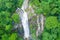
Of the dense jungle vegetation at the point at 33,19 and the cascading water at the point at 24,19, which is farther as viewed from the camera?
the cascading water at the point at 24,19

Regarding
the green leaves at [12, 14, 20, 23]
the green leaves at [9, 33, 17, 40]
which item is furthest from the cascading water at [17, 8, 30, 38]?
the green leaves at [9, 33, 17, 40]

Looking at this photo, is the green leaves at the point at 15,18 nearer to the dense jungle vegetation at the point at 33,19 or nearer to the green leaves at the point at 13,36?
the dense jungle vegetation at the point at 33,19

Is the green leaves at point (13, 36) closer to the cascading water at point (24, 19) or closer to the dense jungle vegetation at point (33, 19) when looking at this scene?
the dense jungle vegetation at point (33, 19)

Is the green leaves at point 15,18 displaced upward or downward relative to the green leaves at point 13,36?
upward

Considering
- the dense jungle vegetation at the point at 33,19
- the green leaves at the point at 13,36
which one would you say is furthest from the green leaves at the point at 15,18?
the green leaves at the point at 13,36

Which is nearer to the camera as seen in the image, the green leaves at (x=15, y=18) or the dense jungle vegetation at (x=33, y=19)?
the dense jungle vegetation at (x=33, y=19)

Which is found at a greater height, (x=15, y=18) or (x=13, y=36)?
(x=15, y=18)

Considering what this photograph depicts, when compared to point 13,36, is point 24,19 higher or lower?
higher

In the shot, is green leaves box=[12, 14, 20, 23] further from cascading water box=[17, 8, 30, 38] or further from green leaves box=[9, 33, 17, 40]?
green leaves box=[9, 33, 17, 40]

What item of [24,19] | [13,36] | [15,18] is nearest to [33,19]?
[24,19]

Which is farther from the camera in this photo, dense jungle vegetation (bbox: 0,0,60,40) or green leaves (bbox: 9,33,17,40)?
green leaves (bbox: 9,33,17,40)

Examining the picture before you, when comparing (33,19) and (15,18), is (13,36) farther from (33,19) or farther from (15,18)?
(33,19)

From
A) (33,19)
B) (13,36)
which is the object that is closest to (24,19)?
(33,19)
